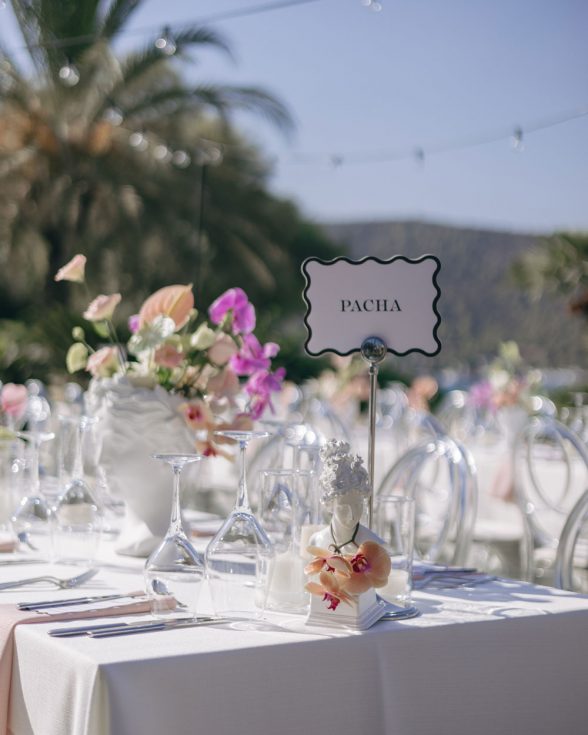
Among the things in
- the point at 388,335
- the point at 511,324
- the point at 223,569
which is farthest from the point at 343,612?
the point at 511,324

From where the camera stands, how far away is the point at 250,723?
1.70 metres

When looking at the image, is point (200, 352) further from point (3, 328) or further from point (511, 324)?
point (511, 324)

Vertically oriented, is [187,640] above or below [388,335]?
below

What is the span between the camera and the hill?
23.8 metres

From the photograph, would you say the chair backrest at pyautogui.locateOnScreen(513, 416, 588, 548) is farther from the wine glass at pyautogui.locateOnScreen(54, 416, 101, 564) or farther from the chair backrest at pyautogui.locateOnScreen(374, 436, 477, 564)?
the wine glass at pyautogui.locateOnScreen(54, 416, 101, 564)

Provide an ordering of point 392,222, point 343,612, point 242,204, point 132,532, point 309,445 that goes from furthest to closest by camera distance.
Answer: point 392,222 → point 242,204 → point 132,532 → point 309,445 → point 343,612

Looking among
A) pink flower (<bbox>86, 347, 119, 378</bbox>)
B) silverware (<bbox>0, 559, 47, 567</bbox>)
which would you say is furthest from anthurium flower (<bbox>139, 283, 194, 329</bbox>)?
silverware (<bbox>0, 559, 47, 567</bbox>)

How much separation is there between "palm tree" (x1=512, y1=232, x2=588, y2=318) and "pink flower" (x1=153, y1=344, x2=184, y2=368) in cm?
1875

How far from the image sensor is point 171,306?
101 inches

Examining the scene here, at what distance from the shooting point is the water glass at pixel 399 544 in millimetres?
2002

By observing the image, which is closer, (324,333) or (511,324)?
(324,333)

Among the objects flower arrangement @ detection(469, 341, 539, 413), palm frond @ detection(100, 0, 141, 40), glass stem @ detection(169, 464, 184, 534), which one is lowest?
glass stem @ detection(169, 464, 184, 534)

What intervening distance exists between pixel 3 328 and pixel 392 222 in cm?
→ 1061

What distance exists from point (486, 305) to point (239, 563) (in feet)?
79.3
